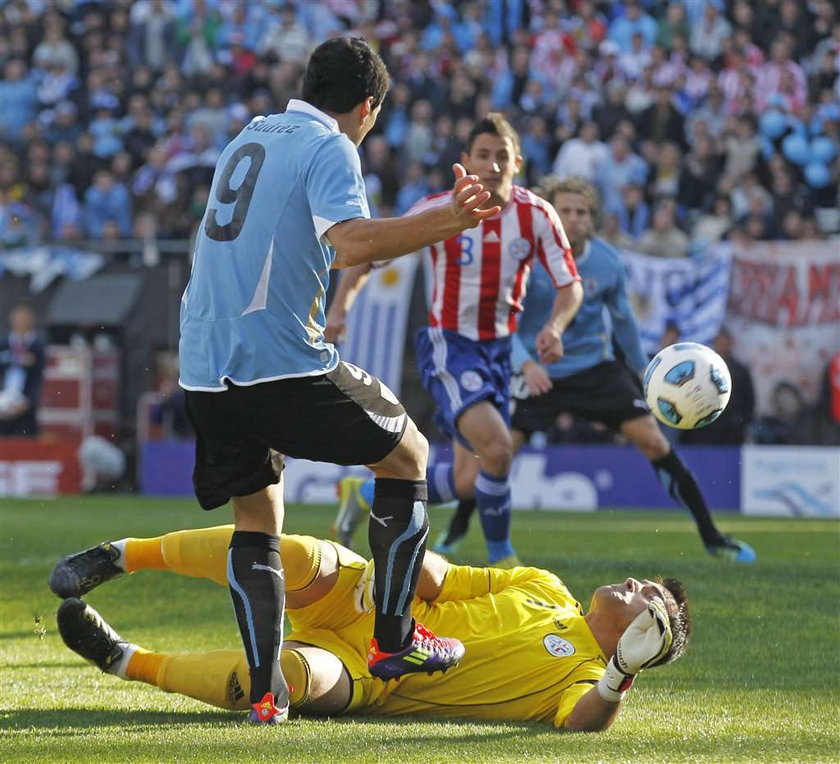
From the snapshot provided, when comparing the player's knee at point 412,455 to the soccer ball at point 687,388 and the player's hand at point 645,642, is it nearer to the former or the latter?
the player's hand at point 645,642

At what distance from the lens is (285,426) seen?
4695 millimetres

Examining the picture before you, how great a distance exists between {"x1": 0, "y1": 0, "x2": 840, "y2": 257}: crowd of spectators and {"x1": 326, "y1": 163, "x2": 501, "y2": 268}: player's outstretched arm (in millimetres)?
11012

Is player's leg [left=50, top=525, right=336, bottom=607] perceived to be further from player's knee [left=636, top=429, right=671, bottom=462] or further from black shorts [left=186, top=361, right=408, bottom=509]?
player's knee [left=636, top=429, right=671, bottom=462]

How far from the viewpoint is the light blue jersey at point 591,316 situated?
9.72 metres

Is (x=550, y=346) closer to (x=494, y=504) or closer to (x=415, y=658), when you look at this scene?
(x=494, y=504)

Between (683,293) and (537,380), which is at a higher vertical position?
(537,380)

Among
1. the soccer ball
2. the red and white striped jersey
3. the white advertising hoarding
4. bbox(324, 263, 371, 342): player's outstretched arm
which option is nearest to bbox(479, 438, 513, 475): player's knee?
the red and white striped jersey

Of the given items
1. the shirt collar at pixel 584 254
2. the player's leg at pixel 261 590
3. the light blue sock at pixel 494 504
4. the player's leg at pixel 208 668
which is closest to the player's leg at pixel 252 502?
the player's leg at pixel 261 590

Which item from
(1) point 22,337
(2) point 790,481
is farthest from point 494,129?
(1) point 22,337

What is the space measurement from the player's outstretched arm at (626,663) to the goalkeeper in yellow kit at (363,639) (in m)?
0.05

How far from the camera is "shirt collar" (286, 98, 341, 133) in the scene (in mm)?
4770

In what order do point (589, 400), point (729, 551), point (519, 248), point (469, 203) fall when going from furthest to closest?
point (589, 400) < point (729, 551) < point (519, 248) < point (469, 203)

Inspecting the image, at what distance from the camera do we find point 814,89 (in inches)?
682

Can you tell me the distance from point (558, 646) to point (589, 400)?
188 inches
